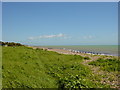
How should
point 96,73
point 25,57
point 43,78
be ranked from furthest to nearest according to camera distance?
1. point 25,57
2. point 96,73
3. point 43,78

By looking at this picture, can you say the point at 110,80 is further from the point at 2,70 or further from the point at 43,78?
the point at 2,70

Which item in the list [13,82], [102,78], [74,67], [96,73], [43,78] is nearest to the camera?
[13,82]

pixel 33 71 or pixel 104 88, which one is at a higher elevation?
pixel 33 71

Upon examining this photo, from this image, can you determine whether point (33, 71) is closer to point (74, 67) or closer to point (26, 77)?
point (26, 77)

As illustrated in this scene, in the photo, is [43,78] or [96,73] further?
[96,73]

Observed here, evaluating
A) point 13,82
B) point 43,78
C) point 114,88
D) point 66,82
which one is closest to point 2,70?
point 13,82

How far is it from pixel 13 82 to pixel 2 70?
4.45ft

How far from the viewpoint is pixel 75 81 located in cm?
952

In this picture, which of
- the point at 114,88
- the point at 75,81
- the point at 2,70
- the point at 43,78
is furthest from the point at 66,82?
the point at 2,70

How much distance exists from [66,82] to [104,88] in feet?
6.97

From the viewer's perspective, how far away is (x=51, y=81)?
9750 mm

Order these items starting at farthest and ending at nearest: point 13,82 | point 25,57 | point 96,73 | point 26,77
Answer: point 25,57, point 96,73, point 26,77, point 13,82

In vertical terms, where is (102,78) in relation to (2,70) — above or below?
below

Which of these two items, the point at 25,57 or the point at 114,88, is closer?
the point at 114,88
